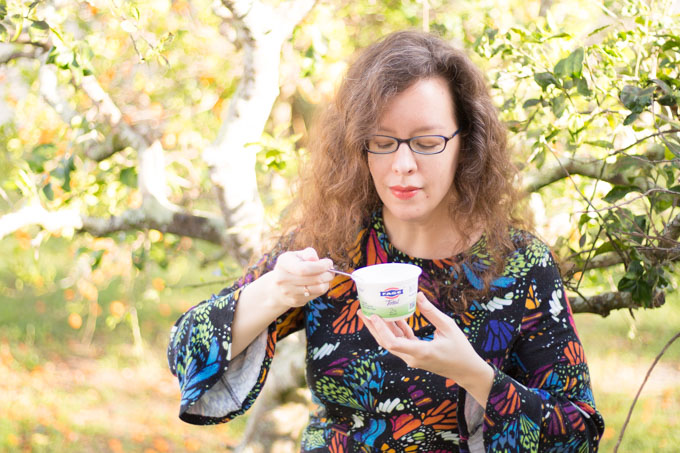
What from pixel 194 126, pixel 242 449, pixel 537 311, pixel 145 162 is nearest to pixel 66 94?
pixel 145 162

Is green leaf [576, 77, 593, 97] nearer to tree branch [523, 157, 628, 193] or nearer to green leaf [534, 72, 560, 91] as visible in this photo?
green leaf [534, 72, 560, 91]

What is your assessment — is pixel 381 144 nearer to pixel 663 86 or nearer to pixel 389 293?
pixel 389 293

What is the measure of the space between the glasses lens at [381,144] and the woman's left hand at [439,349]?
0.40 metres

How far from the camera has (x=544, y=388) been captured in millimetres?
1535

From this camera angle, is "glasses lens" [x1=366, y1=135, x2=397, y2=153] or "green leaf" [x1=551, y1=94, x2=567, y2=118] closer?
"glasses lens" [x1=366, y1=135, x2=397, y2=153]

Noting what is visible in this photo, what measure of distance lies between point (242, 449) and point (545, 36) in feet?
6.36

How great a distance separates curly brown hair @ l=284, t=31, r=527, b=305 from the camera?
156 cm

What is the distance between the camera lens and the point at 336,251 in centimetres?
172

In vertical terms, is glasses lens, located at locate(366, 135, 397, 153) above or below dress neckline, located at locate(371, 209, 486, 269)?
above

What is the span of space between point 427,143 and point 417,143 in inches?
0.9

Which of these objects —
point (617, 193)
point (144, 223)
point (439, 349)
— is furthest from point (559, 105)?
point (144, 223)

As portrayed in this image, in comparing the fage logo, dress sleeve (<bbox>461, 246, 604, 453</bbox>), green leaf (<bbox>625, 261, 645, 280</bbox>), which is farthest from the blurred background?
the fage logo

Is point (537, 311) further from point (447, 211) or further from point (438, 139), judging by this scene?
point (438, 139)

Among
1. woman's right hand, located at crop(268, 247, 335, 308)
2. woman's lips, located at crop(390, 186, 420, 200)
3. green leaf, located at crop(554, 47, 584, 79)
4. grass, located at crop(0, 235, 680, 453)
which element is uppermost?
green leaf, located at crop(554, 47, 584, 79)
